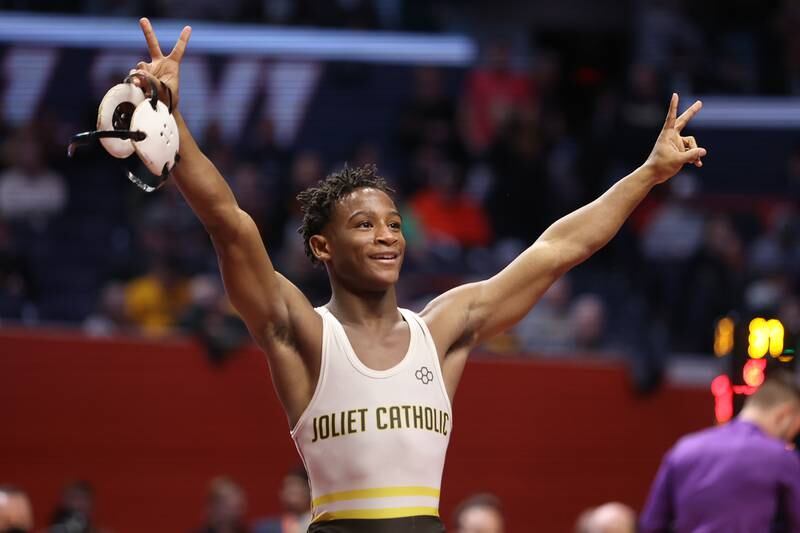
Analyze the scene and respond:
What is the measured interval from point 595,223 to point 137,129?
1.66 metres

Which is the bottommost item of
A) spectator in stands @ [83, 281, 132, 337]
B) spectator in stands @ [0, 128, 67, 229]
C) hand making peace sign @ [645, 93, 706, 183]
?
hand making peace sign @ [645, 93, 706, 183]

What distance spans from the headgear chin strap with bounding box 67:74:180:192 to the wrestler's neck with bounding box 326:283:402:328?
742mm

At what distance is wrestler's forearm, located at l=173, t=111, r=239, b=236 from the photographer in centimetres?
420

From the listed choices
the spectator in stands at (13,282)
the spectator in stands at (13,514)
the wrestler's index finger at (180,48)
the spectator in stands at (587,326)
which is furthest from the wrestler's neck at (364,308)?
the spectator in stands at (13,282)

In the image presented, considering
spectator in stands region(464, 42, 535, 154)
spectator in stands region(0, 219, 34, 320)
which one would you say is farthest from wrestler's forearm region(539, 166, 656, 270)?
spectator in stands region(464, 42, 535, 154)

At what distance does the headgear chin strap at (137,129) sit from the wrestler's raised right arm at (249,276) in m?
0.08

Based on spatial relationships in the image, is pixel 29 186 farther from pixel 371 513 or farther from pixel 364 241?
pixel 371 513

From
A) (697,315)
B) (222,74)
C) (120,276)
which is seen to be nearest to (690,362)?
(697,315)

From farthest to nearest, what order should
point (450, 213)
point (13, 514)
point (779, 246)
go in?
point (450, 213) → point (779, 246) → point (13, 514)

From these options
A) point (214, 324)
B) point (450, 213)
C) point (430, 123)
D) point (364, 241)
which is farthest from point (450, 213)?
point (364, 241)

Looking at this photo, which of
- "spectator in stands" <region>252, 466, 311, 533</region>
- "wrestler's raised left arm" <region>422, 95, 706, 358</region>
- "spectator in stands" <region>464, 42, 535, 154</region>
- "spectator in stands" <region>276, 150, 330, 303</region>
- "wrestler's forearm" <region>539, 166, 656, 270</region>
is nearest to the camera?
"wrestler's raised left arm" <region>422, 95, 706, 358</region>

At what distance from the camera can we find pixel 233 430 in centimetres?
1073

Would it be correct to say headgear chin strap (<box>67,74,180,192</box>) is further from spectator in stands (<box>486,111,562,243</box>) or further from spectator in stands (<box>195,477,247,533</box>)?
spectator in stands (<box>486,111,562,243</box>)

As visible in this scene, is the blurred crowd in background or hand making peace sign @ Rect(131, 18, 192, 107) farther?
the blurred crowd in background
